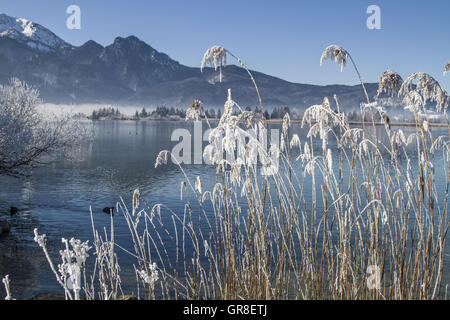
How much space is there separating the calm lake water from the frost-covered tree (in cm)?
256

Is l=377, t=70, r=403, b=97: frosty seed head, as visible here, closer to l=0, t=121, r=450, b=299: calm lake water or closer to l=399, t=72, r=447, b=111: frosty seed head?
l=399, t=72, r=447, b=111: frosty seed head

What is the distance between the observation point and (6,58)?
127 meters

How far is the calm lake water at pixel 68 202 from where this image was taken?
1221 centimetres

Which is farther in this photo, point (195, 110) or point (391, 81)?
point (195, 110)

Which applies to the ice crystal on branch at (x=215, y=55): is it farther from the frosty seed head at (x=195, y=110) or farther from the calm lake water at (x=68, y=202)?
the calm lake water at (x=68, y=202)

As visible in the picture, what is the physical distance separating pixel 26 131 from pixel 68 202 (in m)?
5.18

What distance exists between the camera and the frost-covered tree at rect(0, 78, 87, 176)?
17.6m

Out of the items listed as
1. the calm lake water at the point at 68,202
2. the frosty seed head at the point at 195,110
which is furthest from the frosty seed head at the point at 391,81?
the calm lake water at the point at 68,202

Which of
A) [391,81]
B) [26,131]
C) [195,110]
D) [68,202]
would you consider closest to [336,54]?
[391,81]

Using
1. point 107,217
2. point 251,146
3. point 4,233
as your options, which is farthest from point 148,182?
point 251,146

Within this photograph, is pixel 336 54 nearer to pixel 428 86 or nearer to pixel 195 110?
pixel 428 86

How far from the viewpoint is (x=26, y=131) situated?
18.4 metres

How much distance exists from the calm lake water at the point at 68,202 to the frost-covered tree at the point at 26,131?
8.39 feet
